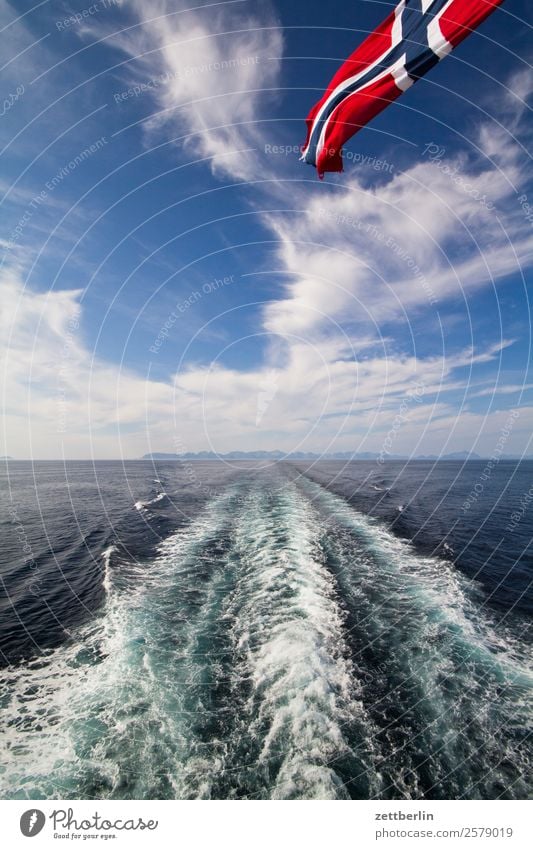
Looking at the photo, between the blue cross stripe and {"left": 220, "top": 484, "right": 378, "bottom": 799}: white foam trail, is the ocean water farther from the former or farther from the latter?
the blue cross stripe

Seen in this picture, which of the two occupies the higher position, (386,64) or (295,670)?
(386,64)

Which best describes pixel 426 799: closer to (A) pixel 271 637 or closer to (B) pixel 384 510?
(A) pixel 271 637

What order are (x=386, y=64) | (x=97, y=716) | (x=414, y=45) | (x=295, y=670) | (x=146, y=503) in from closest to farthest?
(x=414, y=45)
(x=386, y=64)
(x=97, y=716)
(x=295, y=670)
(x=146, y=503)

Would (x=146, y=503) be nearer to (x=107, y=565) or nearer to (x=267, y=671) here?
(x=107, y=565)

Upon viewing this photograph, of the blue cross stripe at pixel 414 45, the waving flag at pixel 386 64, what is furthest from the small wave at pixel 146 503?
the blue cross stripe at pixel 414 45

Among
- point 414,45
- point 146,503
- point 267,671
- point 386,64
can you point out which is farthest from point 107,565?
point 414,45

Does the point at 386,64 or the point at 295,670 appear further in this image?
the point at 295,670

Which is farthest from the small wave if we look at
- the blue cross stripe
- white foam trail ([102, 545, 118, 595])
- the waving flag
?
the blue cross stripe

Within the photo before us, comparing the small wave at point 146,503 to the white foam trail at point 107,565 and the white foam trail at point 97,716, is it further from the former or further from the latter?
the white foam trail at point 97,716
